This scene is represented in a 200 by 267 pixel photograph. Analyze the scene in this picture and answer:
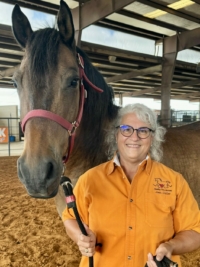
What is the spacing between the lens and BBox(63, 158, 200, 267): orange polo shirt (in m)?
1.20

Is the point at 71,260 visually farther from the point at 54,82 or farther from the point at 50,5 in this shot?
the point at 50,5

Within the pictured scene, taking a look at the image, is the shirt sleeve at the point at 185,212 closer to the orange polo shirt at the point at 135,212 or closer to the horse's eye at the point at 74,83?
the orange polo shirt at the point at 135,212

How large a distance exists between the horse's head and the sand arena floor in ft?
5.84

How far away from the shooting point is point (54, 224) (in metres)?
3.56

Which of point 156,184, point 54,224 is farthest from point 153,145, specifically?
point 54,224

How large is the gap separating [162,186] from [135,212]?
0.60 feet

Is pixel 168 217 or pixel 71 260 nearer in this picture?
pixel 168 217

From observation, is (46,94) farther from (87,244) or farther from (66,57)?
(87,244)

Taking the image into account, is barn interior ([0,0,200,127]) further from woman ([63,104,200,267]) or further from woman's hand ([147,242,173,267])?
woman's hand ([147,242,173,267])

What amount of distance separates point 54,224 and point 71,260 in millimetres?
985

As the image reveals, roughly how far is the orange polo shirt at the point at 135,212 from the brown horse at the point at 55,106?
22 centimetres

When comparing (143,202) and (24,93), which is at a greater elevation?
(24,93)

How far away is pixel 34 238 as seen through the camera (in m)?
3.12

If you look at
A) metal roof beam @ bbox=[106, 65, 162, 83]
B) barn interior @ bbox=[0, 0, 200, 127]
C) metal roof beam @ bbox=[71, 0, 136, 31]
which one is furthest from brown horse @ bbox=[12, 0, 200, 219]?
metal roof beam @ bbox=[106, 65, 162, 83]
